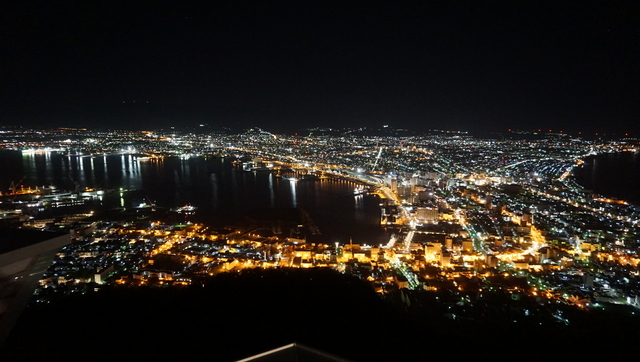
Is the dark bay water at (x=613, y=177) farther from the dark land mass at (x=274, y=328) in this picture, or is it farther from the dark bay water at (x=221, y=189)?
the dark land mass at (x=274, y=328)

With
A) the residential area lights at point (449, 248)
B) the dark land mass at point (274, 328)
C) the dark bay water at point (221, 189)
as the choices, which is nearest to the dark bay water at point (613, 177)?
the residential area lights at point (449, 248)

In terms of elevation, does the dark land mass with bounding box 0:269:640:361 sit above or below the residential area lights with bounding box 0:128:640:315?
above

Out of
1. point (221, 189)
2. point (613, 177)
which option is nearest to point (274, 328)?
point (221, 189)

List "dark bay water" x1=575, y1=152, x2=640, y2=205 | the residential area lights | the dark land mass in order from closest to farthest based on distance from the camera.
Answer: the dark land mass
the residential area lights
"dark bay water" x1=575, y1=152, x2=640, y2=205

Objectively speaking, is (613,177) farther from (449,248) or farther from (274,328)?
(274,328)

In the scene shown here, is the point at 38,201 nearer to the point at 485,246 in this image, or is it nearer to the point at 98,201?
the point at 98,201

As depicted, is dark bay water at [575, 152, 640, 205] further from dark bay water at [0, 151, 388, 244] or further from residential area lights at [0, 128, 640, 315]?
dark bay water at [0, 151, 388, 244]

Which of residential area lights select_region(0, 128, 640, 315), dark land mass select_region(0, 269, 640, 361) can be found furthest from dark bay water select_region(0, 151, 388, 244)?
dark land mass select_region(0, 269, 640, 361)
